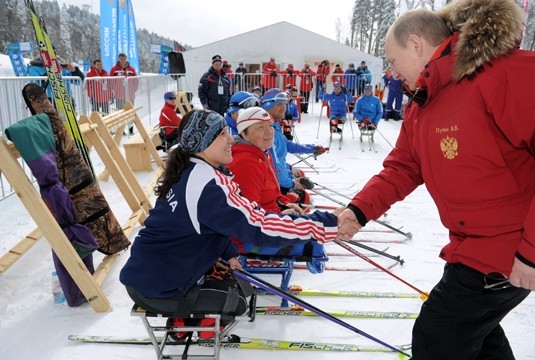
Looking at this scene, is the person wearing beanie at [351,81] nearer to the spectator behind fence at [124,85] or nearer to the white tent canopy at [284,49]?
the white tent canopy at [284,49]

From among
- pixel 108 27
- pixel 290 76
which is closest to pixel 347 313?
pixel 290 76

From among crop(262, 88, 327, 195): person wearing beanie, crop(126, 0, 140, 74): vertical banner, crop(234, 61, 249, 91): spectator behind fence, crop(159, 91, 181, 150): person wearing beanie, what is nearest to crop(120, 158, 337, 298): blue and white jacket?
crop(262, 88, 327, 195): person wearing beanie

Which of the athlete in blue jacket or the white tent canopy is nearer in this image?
the athlete in blue jacket

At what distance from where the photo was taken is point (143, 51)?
82250 millimetres

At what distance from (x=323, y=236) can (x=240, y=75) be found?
14.4m

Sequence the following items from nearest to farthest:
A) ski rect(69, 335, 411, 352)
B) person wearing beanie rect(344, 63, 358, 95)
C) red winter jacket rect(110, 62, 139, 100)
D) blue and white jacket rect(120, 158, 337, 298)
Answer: blue and white jacket rect(120, 158, 337, 298), ski rect(69, 335, 411, 352), red winter jacket rect(110, 62, 139, 100), person wearing beanie rect(344, 63, 358, 95)

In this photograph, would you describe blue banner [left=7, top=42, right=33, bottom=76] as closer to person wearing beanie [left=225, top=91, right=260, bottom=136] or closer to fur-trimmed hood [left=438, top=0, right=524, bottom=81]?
person wearing beanie [left=225, top=91, right=260, bottom=136]

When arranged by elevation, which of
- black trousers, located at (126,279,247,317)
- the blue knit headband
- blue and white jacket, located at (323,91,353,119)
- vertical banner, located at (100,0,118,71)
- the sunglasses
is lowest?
blue and white jacket, located at (323,91,353,119)

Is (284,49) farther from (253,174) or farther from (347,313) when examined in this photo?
(347,313)

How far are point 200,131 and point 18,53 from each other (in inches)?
828

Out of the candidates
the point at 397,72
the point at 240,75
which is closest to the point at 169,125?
the point at 397,72

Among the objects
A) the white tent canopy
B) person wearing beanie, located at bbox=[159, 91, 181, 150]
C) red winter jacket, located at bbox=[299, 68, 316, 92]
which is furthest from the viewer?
the white tent canopy

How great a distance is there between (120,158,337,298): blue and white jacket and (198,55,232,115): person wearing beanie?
28.4 feet

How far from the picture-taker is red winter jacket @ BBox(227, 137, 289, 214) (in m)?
2.80
